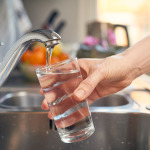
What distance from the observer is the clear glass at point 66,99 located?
Answer: 0.49m

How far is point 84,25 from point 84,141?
2.60 meters

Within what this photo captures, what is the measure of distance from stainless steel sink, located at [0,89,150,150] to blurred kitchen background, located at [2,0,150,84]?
493 millimetres

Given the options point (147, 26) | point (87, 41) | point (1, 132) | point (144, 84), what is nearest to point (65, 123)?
point (1, 132)

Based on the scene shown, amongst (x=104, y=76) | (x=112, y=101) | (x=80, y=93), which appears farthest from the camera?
(x=112, y=101)

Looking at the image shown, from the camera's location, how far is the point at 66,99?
497mm

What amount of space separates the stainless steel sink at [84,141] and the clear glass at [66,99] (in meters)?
0.19

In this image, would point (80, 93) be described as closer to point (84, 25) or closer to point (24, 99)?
point (24, 99)

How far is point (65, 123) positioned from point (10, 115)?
26cm

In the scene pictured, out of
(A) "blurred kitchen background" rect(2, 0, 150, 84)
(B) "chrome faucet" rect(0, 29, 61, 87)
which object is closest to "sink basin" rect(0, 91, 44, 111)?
(A) "blurred kitchen background" rect(2, 0, 150, 84)

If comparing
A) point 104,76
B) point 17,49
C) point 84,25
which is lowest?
point 84,25

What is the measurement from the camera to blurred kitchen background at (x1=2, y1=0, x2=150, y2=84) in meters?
1.42

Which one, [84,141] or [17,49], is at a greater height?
[17,49]

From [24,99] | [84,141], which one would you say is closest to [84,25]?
[24,99]

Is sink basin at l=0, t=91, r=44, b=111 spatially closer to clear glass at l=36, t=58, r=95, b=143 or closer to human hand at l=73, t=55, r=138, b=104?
human hand at l=73, t=55, r=138, b=104
